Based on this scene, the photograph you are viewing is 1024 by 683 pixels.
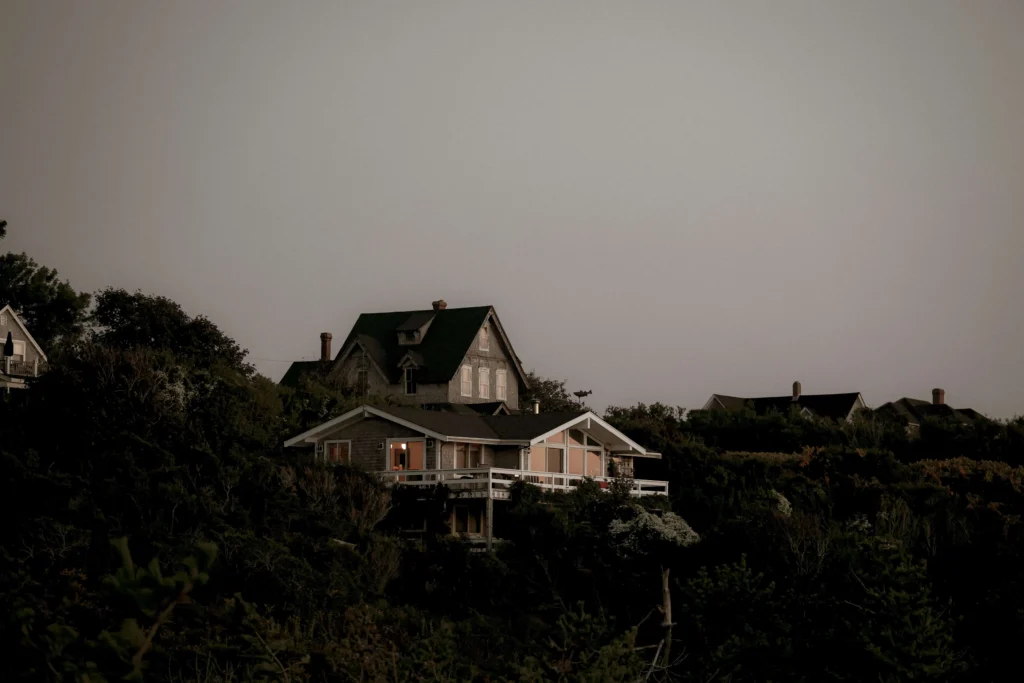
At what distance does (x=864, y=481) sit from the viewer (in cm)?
5375

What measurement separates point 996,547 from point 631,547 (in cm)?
1116

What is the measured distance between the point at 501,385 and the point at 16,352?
25835mm

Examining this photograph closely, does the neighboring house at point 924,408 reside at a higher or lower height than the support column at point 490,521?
higher

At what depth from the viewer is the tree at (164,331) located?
77.1m

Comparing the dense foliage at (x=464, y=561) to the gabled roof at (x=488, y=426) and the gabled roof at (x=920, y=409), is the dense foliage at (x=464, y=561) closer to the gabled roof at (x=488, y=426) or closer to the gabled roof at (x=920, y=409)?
the gabled roof at (x=488, y=426)

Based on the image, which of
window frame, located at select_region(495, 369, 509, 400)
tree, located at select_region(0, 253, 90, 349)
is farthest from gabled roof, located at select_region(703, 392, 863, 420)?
tree, located at select_region(0, 253, 90, 349)

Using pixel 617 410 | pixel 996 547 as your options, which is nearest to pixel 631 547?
pixel 996 547

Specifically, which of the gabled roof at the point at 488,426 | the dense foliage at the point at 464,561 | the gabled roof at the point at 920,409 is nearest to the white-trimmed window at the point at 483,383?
the gabled roof at the point at 488,426

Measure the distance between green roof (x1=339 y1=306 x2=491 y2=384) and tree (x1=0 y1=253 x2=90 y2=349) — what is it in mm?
20334

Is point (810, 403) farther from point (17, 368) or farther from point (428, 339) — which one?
point (17, 368)

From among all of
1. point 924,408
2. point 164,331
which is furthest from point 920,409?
point 164,331

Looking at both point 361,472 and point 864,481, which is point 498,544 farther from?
point 864,481

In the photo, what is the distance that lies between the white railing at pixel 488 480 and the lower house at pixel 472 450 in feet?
0.11

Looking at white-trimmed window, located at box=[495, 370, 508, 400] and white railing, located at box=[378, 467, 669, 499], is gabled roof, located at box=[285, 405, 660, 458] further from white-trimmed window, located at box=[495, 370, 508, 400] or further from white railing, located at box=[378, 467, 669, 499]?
white-trimmed window, located at box=[495, 370, 508, 400]
